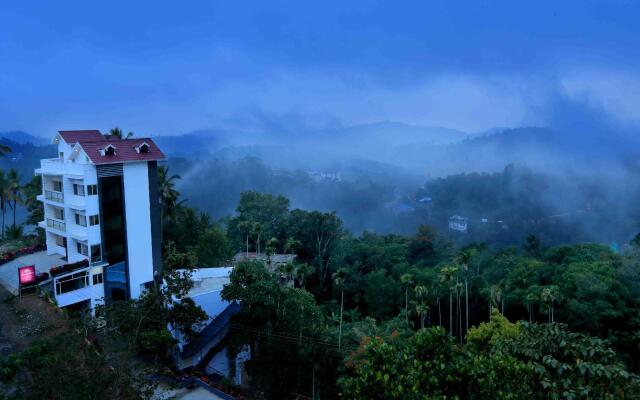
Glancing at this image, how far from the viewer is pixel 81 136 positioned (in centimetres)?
2883

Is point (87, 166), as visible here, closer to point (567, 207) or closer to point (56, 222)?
point (56, 222)

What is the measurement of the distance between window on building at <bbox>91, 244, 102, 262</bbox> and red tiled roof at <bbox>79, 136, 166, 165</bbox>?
440 cm

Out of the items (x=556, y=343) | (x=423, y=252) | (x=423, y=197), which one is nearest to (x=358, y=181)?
(x=423, y=197)

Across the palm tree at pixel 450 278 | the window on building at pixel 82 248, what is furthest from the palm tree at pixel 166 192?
the palm tree at pixel 450 278

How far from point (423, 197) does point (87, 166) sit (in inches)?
3264

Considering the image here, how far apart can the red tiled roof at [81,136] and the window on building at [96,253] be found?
581cm

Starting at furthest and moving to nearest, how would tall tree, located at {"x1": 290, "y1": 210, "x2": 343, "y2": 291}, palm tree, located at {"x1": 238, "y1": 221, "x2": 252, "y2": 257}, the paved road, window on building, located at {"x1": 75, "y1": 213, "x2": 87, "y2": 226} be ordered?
tall tree, located at {"x1": 290, "y1": 210, "x2": 343, "y2": 291} → palm tree, located at {"x1": 238, "y1": 221, "x2": 252, "y2": 257} → window on building, located at {"x1": 75, "y1": 213, "x2": 87, "y2": 226} → the paved road

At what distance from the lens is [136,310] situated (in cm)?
1947

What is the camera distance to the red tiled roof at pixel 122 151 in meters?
25.6

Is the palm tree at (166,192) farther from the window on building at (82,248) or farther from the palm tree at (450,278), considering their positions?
the palm tree at (450,278)

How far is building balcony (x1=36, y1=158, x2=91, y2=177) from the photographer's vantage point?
1002 inches

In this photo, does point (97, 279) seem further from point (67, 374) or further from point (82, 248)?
point (67, 374)

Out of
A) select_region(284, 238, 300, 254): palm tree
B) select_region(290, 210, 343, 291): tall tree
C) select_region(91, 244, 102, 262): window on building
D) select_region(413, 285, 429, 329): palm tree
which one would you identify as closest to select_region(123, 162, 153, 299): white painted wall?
select_region(91, 244, 102, 262): window on building

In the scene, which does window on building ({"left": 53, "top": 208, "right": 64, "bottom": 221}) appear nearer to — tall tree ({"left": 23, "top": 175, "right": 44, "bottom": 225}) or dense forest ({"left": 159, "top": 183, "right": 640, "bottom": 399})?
tall tree ({"left": 23, "top": 175, "right": 44, "bottom": 225})
